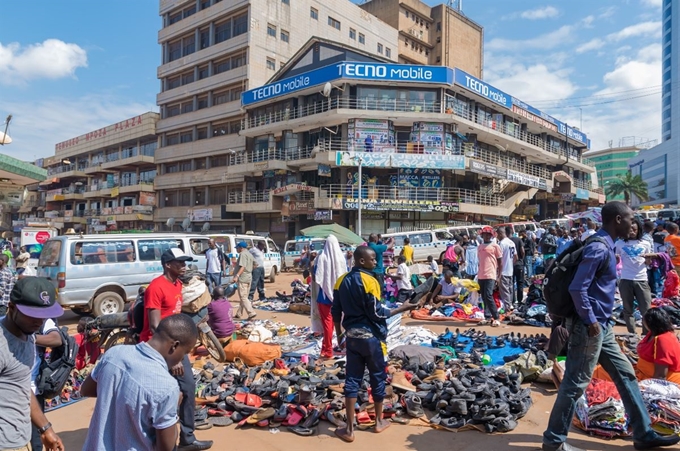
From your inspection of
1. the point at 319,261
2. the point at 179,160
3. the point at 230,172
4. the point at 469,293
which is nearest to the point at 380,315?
the point at 319,261

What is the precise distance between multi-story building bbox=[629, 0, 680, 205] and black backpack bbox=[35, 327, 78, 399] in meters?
95.7

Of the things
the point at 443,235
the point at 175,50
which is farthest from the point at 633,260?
the point at 175,50

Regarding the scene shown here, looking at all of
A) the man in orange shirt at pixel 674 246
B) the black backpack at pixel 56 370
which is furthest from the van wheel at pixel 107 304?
the man in orange shirt at pixel 674 246

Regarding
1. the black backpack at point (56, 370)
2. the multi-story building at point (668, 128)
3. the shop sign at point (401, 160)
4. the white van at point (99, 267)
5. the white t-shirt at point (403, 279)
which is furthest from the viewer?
the multi-story building at point (668, 128)

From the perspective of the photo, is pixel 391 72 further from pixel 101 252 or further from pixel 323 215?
pixel 101 252

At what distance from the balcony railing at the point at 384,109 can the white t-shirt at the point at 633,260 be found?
2393 centimetres

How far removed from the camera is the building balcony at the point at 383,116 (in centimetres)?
2908

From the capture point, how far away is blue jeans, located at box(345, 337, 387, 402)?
3926mm

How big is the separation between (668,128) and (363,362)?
110 metres

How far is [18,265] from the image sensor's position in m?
10.4

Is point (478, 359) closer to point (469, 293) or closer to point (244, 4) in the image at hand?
point (469, 293)

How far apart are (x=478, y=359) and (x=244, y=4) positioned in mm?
37894

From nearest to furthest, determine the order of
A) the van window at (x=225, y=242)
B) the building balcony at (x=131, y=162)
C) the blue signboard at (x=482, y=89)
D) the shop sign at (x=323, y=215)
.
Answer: the van window at (x=225, y=242) → the shop sign at (x=323, y=215) → the blue signboard at (x=482, y=89) → the building balcony at (x=131, y=162)

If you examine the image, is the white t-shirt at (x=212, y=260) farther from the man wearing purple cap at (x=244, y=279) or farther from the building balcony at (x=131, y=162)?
the building balcony at (x=131, y=162)
